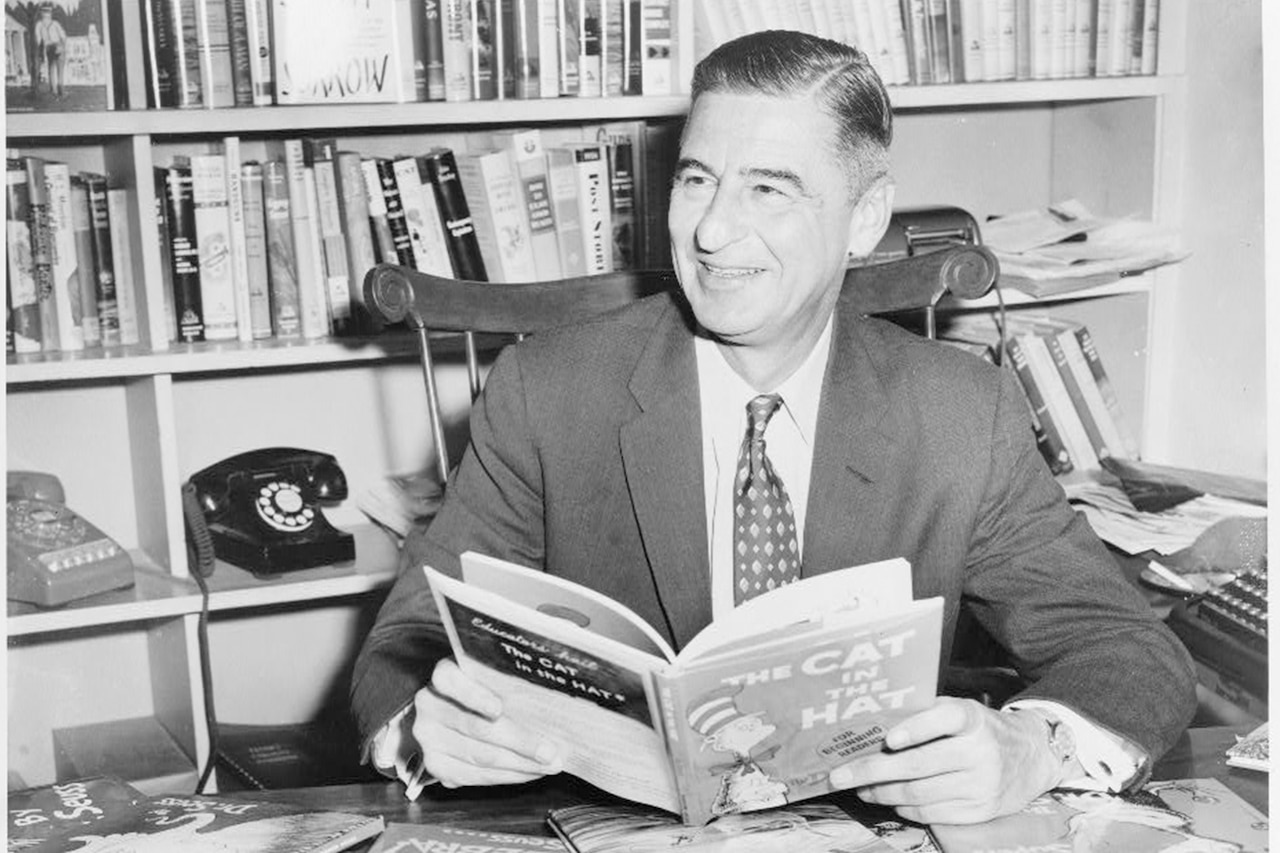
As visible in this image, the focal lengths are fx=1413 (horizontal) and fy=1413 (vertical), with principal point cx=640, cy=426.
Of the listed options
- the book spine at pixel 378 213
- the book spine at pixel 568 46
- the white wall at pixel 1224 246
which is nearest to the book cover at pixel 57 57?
the book spine at pixel 378 213

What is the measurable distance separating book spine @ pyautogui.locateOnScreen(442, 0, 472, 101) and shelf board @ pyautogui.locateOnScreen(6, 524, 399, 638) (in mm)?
704

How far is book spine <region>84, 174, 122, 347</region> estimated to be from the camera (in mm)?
1992

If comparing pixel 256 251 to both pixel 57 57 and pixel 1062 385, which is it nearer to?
pixel 57 57

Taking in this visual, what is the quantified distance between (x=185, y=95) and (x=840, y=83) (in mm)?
979

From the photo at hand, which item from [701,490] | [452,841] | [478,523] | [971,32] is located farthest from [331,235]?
[452,841]

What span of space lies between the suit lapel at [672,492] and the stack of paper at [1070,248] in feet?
2.96

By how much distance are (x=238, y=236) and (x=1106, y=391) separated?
1411 mm

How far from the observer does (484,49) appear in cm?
203

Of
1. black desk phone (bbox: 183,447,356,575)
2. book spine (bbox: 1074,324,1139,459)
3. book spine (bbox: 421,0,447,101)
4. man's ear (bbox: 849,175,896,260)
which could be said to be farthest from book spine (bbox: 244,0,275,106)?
book spine (bbox: 1074,324,1139,459)

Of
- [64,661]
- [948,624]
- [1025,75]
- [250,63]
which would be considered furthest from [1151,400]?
[64,661]

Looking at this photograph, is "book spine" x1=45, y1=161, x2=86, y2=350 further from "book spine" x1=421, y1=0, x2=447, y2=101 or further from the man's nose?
the man's nose

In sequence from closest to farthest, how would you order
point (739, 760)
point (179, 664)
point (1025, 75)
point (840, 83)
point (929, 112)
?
1. point (739, 760)
2. point (840, 83)
3. point (179, 664)
4. point (1025, 75)
5. point (929, 112)

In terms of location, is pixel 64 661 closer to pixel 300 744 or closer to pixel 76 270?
pixel 300 744

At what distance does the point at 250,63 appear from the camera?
1.94 metres
